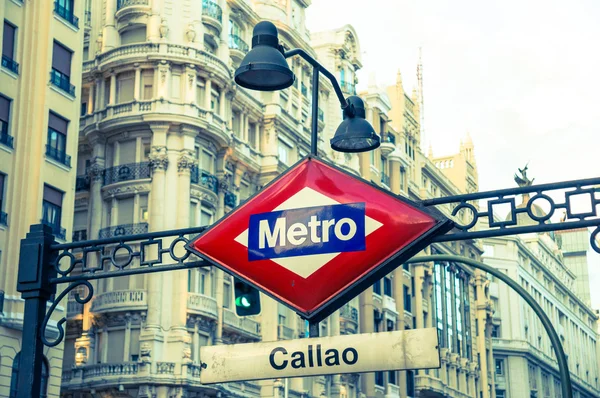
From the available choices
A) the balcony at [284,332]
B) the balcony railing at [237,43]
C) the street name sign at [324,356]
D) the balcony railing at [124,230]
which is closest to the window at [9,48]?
the balcony railing at [124,230]

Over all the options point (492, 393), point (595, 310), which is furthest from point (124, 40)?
point (595, 310)

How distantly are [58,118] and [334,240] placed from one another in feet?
101

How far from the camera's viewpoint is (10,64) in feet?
119

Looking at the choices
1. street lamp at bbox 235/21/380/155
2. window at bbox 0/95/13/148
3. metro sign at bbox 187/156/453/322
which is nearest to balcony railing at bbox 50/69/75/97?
window at bbox 0/95/13/148

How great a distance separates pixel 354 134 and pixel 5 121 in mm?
26474

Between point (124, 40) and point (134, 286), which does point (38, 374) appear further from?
point (124, 40)

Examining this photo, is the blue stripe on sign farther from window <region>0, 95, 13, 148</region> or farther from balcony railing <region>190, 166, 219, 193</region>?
balcony railing <region>190, 166, 219, 193</region>

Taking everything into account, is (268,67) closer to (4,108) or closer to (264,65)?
(264,65)

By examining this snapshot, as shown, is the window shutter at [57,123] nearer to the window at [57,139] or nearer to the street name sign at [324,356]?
the window at [57,139]

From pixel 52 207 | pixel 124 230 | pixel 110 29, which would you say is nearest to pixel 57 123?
pixel 52 207

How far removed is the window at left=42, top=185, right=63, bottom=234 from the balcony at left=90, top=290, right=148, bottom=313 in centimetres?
820

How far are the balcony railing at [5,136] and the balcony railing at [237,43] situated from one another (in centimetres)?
1890

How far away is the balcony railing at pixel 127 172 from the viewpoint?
153ft

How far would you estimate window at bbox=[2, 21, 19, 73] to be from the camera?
119 feet
